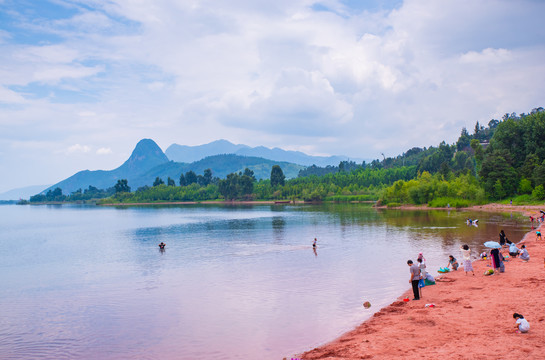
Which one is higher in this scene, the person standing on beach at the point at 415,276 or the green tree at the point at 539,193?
the green tree at the point at 539,193

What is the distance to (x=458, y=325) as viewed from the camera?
18.6 m

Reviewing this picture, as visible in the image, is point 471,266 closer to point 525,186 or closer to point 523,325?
point 523,325

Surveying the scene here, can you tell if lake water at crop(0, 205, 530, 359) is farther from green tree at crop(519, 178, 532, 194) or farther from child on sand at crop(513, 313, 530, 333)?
green tree at crop(519, 178, 532, 194)

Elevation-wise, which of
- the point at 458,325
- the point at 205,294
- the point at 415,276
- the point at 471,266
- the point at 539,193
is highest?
the point at 539,193

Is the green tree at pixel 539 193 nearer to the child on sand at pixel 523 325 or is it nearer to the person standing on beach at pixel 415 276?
the person standing on beach at pixel 415 276

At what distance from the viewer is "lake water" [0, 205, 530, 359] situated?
21447 mm

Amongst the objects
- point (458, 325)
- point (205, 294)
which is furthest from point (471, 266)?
point (205, 294)

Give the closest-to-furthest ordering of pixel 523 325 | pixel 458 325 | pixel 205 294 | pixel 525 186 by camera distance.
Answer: pixel 523 325 < pixel 458 325 < pixel 205 294 < pixel 525 186

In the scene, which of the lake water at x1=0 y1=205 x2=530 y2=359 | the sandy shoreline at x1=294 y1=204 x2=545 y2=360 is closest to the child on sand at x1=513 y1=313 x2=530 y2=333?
the sandy shoreline at x1=294 y1=204 x2=545 y2=360

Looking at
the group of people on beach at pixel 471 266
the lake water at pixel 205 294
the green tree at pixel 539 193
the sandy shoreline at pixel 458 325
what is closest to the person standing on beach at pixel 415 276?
the group of people on beach at pixel 471 266

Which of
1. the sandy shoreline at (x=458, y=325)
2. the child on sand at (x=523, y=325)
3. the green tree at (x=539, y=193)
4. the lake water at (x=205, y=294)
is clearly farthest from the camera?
the green tree at (x=539, y=193)

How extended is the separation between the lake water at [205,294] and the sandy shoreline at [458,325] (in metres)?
2.22

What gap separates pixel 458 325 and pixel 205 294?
60.5ft

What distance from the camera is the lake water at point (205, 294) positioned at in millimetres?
21447
